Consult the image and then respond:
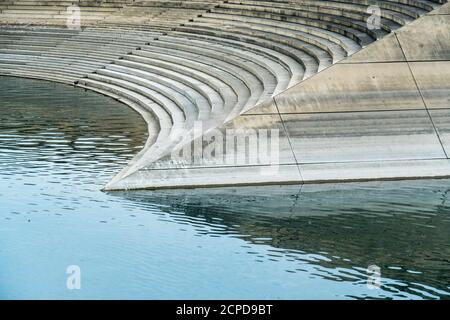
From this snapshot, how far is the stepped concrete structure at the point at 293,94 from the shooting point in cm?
2042

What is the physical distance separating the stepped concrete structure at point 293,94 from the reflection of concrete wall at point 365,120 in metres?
0.02

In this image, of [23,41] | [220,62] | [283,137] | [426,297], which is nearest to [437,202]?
[283,137]

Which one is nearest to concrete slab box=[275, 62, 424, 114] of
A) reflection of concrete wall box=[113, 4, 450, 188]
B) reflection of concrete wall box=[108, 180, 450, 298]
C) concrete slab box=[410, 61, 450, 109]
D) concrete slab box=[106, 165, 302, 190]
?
reflection of concrete wall box=[113, 4, 450, 188]

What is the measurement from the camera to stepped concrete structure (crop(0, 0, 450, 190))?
20.4 m

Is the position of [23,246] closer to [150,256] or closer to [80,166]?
[150,256]

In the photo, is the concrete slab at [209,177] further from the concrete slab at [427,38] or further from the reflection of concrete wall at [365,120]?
the concrete slab at [427,38]

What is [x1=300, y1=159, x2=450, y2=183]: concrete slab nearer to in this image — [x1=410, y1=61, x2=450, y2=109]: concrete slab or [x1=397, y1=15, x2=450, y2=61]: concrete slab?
[x1=410, y1=61, x2=450, y2=109]: concrete slab

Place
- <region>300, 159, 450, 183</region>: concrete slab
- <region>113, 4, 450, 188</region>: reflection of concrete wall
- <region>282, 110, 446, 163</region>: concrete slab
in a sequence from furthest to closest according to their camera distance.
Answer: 1. <region>282, 110, 446, 163</region>: concrete slab
2. <region>300, 159, 450, 183</region>: concrete slab
3. <region>113, 4, 450, 188</region>: reflection of concrete wall

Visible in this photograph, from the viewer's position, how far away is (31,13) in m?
39.2

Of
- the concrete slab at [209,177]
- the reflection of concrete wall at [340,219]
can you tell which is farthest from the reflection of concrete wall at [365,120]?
the reflection of concrete wall at [340,219]

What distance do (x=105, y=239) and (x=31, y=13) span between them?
23598 millimetres

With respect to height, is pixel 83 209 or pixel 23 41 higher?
pixel 23 41

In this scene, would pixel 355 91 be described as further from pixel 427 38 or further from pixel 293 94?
pixel 427 38

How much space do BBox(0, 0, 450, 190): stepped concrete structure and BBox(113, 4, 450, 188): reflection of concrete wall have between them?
0.02m
